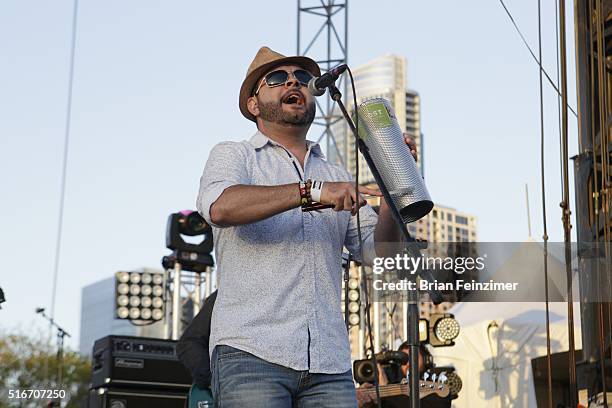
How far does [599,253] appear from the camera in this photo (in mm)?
5629

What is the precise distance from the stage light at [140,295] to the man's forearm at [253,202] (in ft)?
31.6

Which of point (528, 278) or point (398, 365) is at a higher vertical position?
point (528, 278)

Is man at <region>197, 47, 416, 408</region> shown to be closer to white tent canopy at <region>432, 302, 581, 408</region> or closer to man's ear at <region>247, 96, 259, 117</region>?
man's ear at <region>247, 96, 259, 117</region>

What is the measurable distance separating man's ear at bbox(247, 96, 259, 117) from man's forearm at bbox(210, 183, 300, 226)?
0.49 m

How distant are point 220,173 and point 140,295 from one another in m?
9.67

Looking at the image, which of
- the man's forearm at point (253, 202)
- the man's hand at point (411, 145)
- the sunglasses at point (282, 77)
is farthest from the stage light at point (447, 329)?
the man's forearm at point (253, 202)

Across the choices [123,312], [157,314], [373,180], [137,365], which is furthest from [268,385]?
[373,180]

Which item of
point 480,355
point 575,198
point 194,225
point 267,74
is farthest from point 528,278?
point 267,74

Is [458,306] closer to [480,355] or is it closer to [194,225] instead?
[480,355]

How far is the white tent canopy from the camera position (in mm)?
11555

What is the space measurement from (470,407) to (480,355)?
0.62 metres

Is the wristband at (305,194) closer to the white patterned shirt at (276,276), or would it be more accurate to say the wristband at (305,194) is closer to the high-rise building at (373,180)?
the white patterned shirt at (276,276)

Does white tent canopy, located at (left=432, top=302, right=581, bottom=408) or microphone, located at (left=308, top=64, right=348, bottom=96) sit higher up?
microphone, located at (left=308, top=64, right=348, bottom=96)

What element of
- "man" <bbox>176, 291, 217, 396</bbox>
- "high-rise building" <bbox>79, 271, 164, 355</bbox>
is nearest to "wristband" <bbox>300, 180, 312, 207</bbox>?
"man" <bbox>176, 291, 217, 396</bbox>
